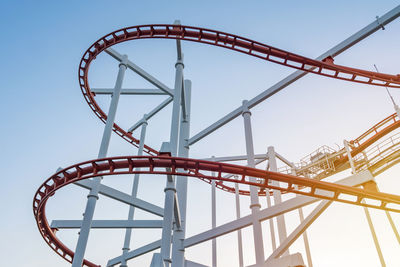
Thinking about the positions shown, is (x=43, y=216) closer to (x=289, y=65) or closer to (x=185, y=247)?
(x=185, y=247)

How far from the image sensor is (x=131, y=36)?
10.0 m

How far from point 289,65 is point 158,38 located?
414 cm

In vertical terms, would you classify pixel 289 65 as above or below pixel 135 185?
above

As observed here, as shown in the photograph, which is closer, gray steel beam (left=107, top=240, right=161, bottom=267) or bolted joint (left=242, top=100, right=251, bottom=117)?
gray steel beam (left=107, top=240, right=161, bottom=267)

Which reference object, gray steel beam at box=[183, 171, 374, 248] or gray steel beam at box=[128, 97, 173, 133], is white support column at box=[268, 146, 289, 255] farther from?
gray steel beam at box=[128, 97, 173, 133]

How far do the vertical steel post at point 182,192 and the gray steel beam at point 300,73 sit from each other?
314 mm

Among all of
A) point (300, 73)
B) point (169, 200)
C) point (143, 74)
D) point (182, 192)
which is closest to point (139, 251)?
point (182, 192)

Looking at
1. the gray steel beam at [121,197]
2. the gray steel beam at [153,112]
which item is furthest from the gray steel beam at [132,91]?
the gray steel beam at [121,197]

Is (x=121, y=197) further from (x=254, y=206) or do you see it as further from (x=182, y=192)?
(x=254, y=206)

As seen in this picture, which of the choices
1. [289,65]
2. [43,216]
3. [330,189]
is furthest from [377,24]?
[43,216]

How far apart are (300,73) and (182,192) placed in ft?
14.3

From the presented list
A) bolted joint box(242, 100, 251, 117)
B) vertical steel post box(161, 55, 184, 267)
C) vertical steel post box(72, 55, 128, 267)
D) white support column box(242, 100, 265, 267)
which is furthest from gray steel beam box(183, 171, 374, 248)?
bolted joint box(242, 100, 251, 117)

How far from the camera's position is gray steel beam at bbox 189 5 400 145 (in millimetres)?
6691

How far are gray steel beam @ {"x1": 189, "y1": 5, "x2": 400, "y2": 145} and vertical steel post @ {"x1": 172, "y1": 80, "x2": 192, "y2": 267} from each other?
0.31 meters
